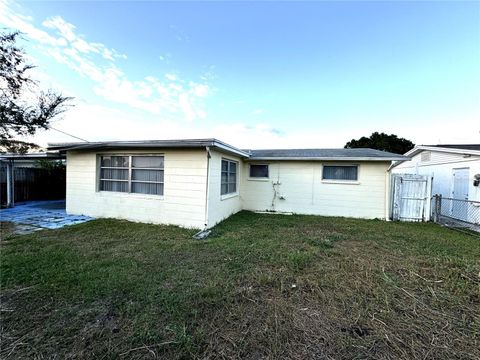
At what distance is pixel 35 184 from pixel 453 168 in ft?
66.9

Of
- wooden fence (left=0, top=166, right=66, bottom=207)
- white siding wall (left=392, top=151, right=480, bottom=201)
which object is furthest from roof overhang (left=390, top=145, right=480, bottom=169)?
wooden fence (left=0, top=166, right=66, bottom=207)

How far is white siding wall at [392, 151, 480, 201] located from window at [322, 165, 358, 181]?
4221 millimetres

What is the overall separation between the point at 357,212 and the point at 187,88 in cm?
970

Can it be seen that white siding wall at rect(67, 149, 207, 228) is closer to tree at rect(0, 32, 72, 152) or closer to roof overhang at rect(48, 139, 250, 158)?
roof overhang at rect(48, 139, 250, 158)

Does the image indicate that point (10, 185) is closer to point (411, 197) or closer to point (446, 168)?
point (411, 197)

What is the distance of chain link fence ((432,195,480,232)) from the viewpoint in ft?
25.5

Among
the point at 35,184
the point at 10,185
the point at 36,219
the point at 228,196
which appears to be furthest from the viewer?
the point at 35,184

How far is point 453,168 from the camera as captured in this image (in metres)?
9.39

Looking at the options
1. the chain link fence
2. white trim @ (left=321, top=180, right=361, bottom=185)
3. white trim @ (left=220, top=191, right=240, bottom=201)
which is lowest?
the chain link fence

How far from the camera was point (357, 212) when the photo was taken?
28.3 ft

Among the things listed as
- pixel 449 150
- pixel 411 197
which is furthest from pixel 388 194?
pixel 449 150

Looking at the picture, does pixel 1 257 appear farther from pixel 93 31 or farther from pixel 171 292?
pixel 93 31

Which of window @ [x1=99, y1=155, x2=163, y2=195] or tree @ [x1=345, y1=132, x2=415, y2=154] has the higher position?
tree @ [x1=345, y1=132, x2=415, y2=154]

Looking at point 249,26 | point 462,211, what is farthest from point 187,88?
point 462,211
